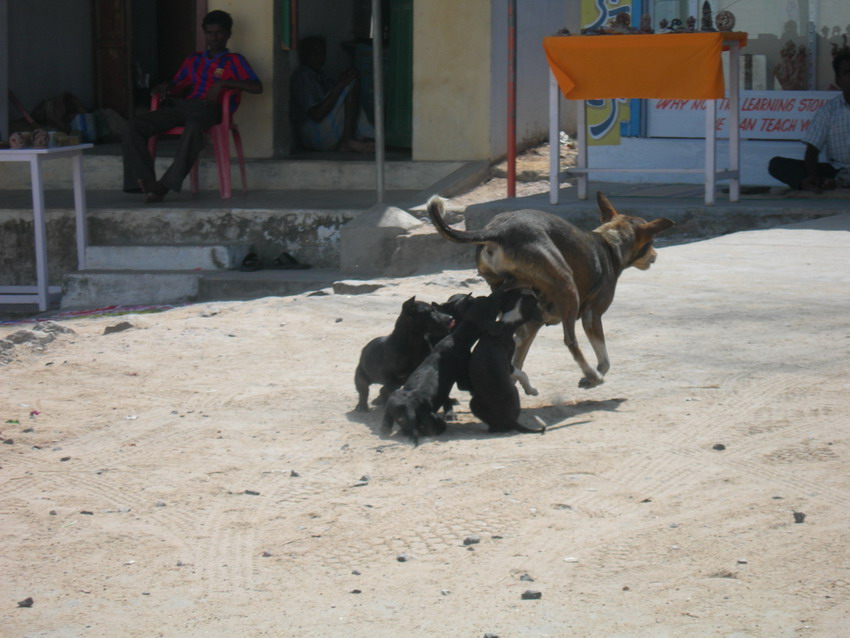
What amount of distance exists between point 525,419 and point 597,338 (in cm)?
71

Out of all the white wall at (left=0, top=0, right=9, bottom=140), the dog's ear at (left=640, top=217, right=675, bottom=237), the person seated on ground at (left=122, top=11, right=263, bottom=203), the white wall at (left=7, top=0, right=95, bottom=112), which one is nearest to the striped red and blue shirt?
the person seated on ground at (left=122, top=11, right=263, bottom=203)

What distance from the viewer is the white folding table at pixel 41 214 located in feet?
32.5

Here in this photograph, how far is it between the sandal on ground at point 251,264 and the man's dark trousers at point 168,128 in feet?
3.97

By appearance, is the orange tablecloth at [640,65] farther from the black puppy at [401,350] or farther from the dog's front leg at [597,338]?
the black puppy at [401,350]

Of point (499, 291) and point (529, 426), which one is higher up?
point (499, 291)

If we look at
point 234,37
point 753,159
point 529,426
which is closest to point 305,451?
point 529,426

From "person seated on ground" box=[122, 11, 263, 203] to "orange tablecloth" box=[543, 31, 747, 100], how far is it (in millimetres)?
3874

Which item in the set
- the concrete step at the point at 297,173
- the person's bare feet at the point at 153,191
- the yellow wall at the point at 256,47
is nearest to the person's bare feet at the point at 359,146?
the concrete step at the point at 297,173

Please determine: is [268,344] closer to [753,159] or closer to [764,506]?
[764,506]

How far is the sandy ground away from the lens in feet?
10.8

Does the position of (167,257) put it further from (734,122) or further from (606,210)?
(606,210)

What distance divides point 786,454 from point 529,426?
1232 millimetres

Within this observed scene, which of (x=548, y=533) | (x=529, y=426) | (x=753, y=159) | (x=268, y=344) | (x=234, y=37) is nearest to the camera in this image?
(x=548, y=533)

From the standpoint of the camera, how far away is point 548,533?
3799mm
